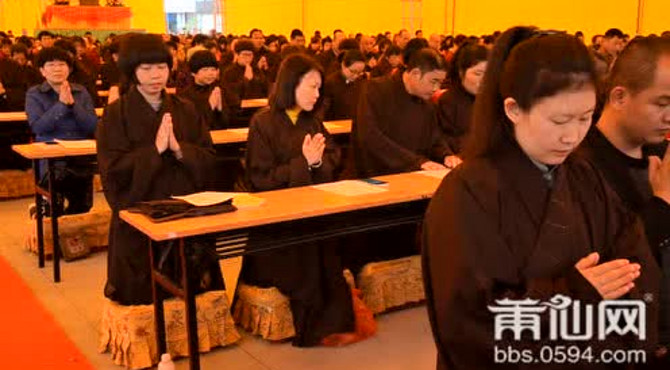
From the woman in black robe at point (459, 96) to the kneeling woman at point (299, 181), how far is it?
1.24m

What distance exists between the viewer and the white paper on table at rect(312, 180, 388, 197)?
3.51 m

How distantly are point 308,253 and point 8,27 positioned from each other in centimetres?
1943

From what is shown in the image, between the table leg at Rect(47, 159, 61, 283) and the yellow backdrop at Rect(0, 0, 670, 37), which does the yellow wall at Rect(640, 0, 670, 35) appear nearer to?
the yellow backdrop at Rect(0, 0, 670, 37)

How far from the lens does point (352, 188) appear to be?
361cm

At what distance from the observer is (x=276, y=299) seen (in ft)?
12.5

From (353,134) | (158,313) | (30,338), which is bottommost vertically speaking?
(30,338)

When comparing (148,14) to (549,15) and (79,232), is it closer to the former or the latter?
(549,15)

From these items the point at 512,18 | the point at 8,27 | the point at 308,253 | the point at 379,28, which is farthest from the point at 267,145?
the point at 8,27

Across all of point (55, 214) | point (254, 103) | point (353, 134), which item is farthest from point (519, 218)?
point (254, 103)

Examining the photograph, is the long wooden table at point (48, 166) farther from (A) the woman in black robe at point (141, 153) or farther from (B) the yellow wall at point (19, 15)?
(B) the yellow wall at point (19, 15)

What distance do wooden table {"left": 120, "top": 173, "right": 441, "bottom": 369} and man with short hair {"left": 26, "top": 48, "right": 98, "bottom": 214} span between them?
2105 millimetres

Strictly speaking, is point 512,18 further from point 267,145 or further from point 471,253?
point 471,253

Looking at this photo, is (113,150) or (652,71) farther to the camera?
(113,150)

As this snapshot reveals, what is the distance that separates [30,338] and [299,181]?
66.4 inches
